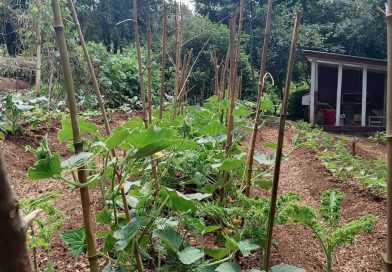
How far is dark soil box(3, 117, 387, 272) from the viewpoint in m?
2.13

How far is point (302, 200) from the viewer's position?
12.2 ft

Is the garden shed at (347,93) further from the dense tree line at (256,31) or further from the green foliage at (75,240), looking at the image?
the green foliage at (75,240)

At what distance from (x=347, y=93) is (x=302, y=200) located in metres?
11.5

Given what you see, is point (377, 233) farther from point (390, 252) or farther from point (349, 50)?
point (349, 50)

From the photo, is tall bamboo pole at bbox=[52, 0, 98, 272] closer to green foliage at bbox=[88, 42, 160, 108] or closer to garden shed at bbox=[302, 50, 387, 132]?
green foliage at bbox=[88, 42, 160, 108]

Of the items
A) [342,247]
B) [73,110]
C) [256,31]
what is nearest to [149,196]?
[73,110]

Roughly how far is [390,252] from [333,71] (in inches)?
577

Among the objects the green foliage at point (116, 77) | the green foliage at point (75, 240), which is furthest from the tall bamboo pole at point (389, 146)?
the green foliage at point (116, 77)

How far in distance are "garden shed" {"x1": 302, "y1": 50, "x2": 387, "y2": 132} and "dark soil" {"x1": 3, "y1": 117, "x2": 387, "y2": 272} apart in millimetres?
7580

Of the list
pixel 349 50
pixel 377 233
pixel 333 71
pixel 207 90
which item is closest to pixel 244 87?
pixel 207 90

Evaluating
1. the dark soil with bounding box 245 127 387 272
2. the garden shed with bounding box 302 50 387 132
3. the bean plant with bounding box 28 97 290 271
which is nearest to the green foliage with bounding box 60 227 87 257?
the bean plant with bounding box 28 97 290 271

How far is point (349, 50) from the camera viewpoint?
17.5 metres

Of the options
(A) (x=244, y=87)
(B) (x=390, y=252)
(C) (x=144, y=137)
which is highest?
(C) (x=144, y=137)

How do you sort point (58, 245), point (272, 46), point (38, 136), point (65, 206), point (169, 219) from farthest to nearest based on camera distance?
point (272, 46)
point (38, 136)
point (65, 206)
point (58, 245)
point (169, 219)
